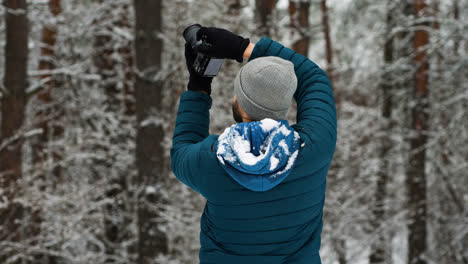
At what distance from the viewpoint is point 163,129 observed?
6.42m

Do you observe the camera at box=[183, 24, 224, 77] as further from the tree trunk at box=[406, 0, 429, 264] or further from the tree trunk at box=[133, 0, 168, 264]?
the tree trunk at box=[406, 0, 429, 264]

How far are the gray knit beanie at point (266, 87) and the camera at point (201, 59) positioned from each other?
159 millimetres

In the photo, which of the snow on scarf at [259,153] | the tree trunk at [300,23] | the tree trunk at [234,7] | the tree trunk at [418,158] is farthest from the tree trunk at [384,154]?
the snow on scarf at [259,153]

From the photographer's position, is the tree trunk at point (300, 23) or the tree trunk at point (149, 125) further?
the tree trunk at point (300, 23)

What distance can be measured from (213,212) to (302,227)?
30 cm

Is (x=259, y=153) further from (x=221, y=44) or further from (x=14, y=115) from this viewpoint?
(x=14, y=115)

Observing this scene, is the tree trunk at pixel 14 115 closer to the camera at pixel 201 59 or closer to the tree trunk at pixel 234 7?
the tree trunk at pixel 234 7

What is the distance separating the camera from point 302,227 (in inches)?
53.0

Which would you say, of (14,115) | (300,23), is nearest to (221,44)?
(14,115)

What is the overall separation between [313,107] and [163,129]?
17.2ft

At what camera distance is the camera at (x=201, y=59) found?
141 cm

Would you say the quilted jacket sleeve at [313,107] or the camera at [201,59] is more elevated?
the camera at [201,59]

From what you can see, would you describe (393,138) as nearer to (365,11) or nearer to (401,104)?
(401,104)

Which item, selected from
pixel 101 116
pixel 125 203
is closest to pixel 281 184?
pixel 125 203
